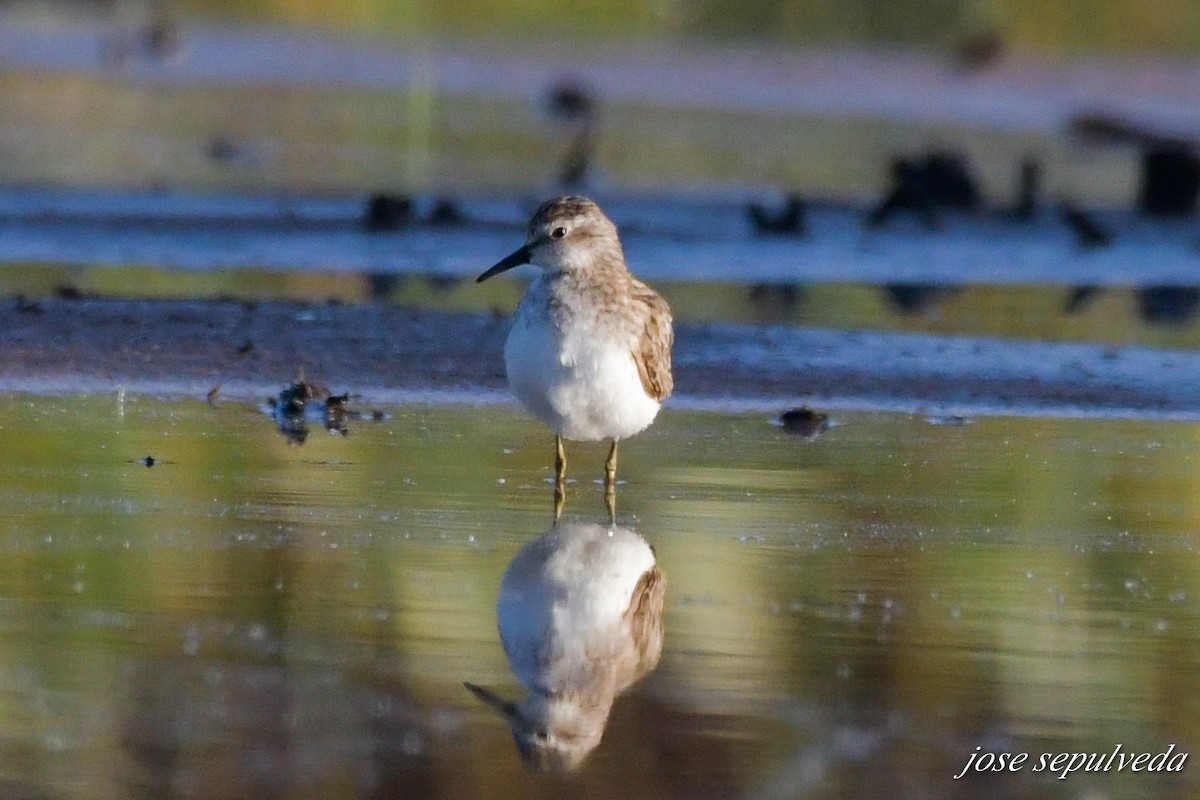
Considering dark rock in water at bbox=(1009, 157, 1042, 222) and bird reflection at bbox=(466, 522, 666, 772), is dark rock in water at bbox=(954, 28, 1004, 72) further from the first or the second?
bird reflection at bbox=(466, 522, 666, 772)

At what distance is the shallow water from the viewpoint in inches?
184

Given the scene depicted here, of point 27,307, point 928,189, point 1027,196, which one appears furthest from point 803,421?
point 1027,196

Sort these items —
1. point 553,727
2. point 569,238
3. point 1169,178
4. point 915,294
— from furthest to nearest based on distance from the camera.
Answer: point 1169,178
point 915,294
point 569,238
point 553,727

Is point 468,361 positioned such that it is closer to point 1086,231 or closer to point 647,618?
point 647,618

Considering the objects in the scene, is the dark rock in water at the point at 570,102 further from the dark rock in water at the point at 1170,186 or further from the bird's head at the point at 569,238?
the bird's head at the point at 569,238

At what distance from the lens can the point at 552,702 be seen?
5059mm

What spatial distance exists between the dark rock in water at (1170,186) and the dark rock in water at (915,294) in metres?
4.42

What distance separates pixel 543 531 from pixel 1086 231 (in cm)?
1096

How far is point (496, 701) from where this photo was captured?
5.05 metres

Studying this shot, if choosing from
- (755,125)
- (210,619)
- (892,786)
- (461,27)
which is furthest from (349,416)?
(461,27)

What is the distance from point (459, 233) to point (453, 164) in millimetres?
5381

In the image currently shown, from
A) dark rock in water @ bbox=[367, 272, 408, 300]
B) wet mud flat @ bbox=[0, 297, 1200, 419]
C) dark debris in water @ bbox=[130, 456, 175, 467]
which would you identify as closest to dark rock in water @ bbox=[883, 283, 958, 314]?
wet mud flat @ bbox=[0, 297, 1200, 419]

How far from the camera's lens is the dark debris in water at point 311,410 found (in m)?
8.98

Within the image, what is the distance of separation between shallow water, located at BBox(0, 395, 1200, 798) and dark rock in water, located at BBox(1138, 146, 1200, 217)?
969cm
